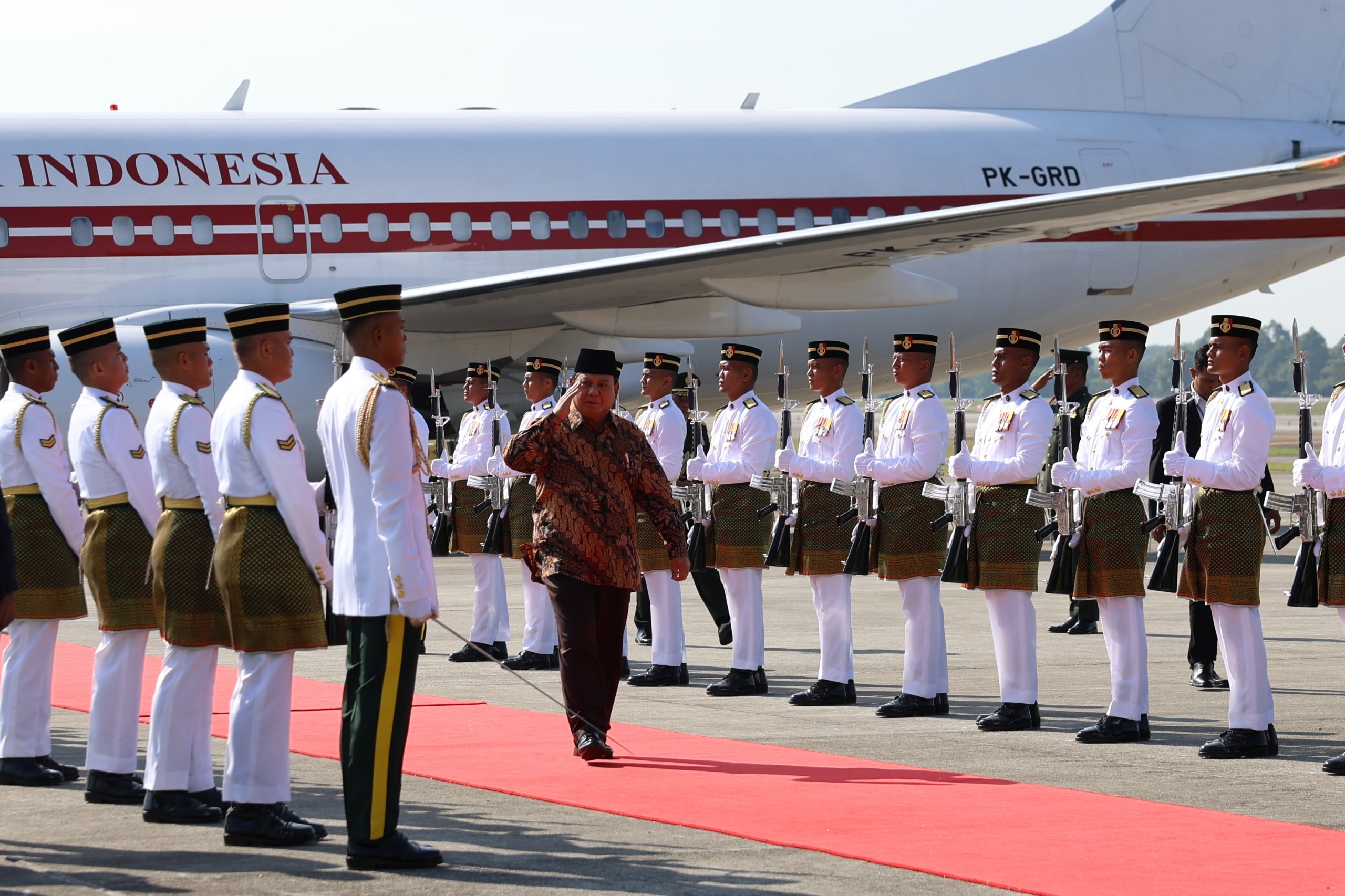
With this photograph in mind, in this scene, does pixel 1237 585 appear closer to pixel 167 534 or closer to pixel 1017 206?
pixel 167 534

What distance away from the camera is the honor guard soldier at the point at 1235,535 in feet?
21.1

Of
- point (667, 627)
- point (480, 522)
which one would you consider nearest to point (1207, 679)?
point (667, 627)

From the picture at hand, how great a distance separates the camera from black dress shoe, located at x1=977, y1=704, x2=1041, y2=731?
7.10 metres

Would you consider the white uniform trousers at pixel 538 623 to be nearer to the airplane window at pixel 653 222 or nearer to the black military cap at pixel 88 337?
the black military cap at pixel 88 337

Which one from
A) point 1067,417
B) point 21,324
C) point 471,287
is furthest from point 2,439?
point 21,324

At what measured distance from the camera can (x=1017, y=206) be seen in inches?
467

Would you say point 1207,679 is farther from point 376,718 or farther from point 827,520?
point 376,718

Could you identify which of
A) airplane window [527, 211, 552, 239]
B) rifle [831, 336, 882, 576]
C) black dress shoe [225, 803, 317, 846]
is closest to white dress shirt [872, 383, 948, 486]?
rifle [831, 336, 882, 576]

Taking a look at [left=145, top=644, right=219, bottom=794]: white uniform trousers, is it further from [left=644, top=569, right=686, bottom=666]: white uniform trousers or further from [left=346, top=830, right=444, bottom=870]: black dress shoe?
[left=644, top=569, right=686, bottom=666]: white uniform trousers

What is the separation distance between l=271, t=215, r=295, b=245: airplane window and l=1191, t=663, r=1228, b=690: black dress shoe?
28.3 ft

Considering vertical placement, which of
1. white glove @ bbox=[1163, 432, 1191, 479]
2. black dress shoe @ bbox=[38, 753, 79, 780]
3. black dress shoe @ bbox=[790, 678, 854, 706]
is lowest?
black dress shoe @ bbox=[38, 753, 79, 780]

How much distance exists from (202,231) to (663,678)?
7.31m

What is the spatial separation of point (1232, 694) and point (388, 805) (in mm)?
3383

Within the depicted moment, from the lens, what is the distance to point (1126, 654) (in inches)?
270
